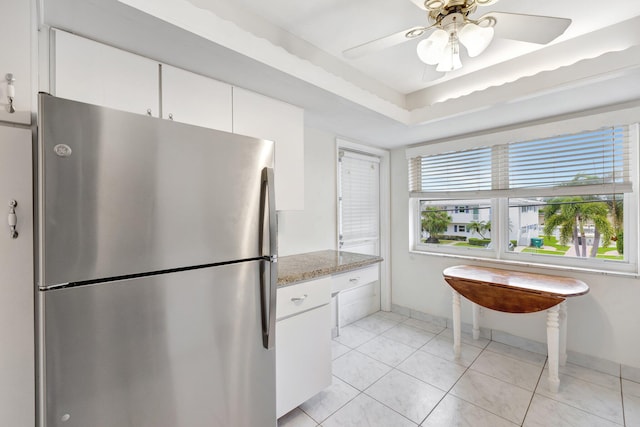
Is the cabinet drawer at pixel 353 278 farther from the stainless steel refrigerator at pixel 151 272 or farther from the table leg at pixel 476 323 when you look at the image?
the table leg at pixel 476 323

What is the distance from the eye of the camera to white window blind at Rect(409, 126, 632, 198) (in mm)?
2203

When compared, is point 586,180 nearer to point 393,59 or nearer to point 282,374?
point 393,59

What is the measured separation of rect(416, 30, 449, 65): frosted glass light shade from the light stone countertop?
1.33m

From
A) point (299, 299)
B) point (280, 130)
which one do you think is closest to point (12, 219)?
point (299, 299)

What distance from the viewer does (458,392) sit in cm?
200

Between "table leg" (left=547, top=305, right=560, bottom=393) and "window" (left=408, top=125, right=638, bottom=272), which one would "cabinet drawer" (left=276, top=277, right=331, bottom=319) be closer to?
"table leg" (left=547, top=305, right=560, bottom=393)

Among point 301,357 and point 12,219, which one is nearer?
point 12,219

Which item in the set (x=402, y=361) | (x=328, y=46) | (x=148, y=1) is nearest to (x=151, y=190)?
(x=148, y=1)

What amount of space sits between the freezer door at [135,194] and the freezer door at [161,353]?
0.08 metres

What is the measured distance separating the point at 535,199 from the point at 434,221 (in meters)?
0.99

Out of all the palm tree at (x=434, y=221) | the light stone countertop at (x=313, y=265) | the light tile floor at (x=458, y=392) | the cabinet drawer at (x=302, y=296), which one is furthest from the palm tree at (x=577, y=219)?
the cabinet drawer at (x=302, y=296)

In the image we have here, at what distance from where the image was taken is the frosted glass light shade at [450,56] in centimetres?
131

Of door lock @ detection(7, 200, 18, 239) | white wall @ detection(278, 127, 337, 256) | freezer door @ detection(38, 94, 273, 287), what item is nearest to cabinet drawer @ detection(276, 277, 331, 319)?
freezer door @ detection(38, 94, 273, 287)

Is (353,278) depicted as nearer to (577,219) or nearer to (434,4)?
(434,4)
